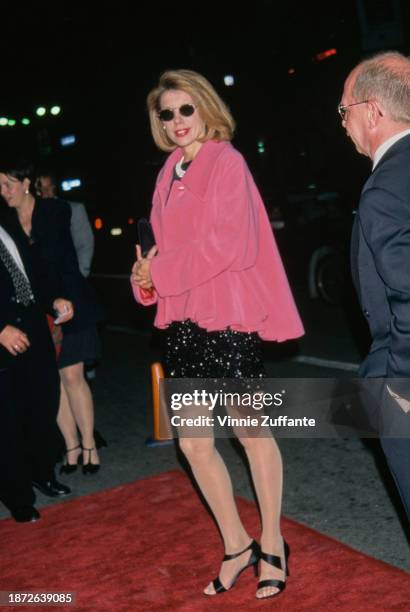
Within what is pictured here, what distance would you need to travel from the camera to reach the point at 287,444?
542 centimetres

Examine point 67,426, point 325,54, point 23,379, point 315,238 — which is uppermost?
point 325,54

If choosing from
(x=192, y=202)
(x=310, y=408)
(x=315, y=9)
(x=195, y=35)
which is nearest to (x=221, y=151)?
(x=192, y=202)

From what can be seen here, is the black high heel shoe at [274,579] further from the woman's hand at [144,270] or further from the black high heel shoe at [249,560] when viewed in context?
the woman's hand at [144,270]

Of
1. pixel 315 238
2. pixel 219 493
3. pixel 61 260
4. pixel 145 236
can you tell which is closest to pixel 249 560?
pixel 219 493

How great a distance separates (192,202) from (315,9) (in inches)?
659

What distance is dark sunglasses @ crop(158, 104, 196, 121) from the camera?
3.33m

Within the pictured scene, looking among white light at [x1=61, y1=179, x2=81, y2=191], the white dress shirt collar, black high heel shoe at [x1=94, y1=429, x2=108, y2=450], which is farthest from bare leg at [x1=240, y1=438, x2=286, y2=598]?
white light at [x1=61, y1=179, x2=81, y2=191]

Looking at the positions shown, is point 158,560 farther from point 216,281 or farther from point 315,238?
point 315,238

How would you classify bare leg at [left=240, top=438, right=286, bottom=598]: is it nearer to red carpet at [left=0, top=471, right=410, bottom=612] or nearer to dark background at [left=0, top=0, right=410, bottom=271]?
red carpet at [left=0, top=471, right=410, bottom=612]

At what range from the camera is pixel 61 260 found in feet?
16.5

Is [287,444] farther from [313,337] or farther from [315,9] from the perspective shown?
[315,9]

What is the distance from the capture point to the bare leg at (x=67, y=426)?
5.36 m

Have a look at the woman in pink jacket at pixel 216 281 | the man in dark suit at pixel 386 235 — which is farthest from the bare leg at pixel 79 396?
the man in dark suit at pixel 386 235

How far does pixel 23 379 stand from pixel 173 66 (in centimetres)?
2190
